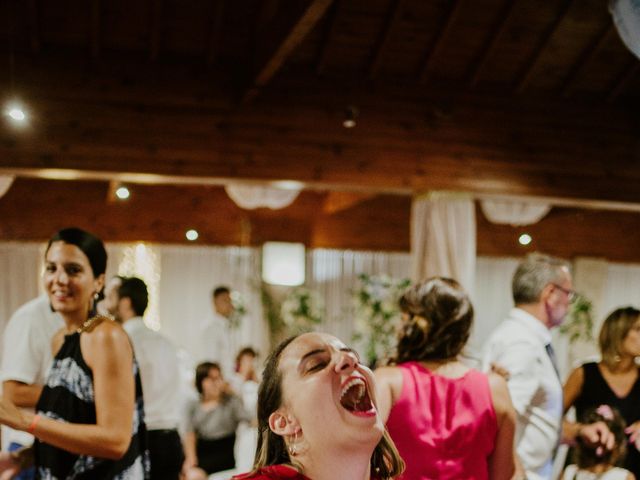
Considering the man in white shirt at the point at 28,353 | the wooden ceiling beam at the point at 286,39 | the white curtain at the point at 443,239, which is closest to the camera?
the man in white shirt at the point at 28,353

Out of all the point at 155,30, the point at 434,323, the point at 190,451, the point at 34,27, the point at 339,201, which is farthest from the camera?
the point at 339,201

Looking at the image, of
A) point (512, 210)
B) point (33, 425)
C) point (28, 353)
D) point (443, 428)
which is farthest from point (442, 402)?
point (512, 210)

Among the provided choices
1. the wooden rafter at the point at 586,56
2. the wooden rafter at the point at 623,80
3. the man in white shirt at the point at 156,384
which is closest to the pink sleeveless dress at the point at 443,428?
the man in white shirt at the point at 156,384

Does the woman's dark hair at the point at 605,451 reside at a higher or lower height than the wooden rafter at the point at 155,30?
lower

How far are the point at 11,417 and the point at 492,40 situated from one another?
17.6 feet

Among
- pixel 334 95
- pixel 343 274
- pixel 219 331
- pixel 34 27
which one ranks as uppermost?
pixel 34 27

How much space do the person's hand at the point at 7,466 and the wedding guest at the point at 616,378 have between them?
236 centimetres

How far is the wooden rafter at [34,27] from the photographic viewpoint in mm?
5735

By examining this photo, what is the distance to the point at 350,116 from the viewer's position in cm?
651

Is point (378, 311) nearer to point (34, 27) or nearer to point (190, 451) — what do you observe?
point (190, 451)

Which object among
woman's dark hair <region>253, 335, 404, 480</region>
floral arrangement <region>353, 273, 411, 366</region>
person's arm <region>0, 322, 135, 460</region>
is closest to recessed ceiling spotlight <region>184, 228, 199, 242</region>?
floral arrangement <region>353, 273, 411, 366</region>

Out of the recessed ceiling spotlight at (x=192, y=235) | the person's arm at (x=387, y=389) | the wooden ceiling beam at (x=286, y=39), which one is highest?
the wooden ceiling beam at (x=286, y=39)

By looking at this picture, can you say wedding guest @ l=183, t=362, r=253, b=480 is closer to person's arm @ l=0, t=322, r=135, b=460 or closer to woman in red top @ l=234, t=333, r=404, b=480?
person's arm @ l=0, t=322, r=135, b=460

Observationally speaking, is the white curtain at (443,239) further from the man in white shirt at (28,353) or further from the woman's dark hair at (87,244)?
the woman's dark hair at (87,244)
